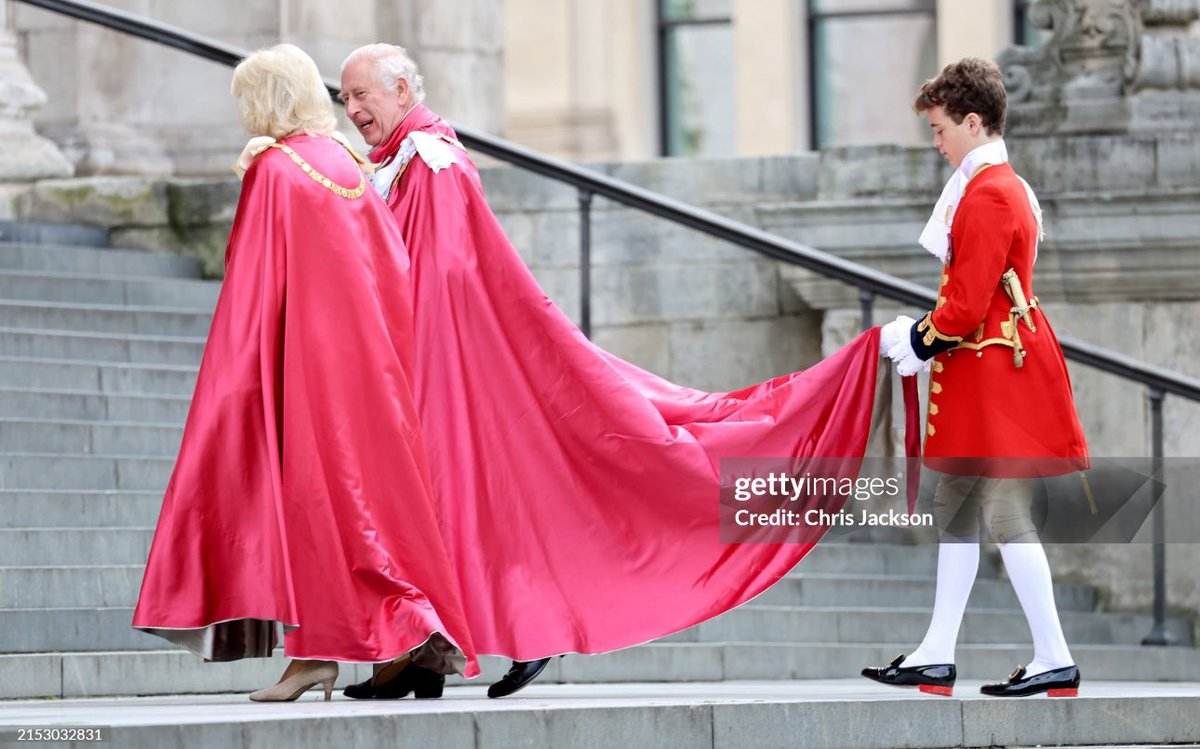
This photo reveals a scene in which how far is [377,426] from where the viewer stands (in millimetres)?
6320

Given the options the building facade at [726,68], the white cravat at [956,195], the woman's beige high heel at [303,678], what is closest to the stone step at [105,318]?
the woman's beige high heel at [303,678]

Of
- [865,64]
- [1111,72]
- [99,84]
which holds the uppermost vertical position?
[865,64]

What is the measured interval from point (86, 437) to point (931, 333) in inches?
140

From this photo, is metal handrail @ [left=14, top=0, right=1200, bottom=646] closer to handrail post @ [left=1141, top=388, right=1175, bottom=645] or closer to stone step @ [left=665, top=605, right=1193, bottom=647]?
handrail post @ [left=1141, top=388, right=1175, bottom=645]

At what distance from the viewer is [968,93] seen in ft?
20.7

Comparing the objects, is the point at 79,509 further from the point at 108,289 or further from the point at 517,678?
the point at 108,289

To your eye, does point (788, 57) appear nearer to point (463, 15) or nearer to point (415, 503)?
point (463, 15)

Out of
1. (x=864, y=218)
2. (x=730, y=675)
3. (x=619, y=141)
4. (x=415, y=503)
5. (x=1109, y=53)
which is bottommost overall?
(x=730, y=675)

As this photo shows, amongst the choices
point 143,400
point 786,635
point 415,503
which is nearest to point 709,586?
point 415,503

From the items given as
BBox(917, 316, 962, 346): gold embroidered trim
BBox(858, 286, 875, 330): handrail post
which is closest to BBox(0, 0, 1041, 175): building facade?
BBox(858, 286, 875, 330): handrail post

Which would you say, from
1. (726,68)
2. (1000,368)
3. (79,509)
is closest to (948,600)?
(1000,368)

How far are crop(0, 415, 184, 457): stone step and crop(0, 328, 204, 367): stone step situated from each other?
504mm

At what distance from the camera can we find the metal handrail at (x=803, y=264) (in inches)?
337

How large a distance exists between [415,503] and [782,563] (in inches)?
39.9
